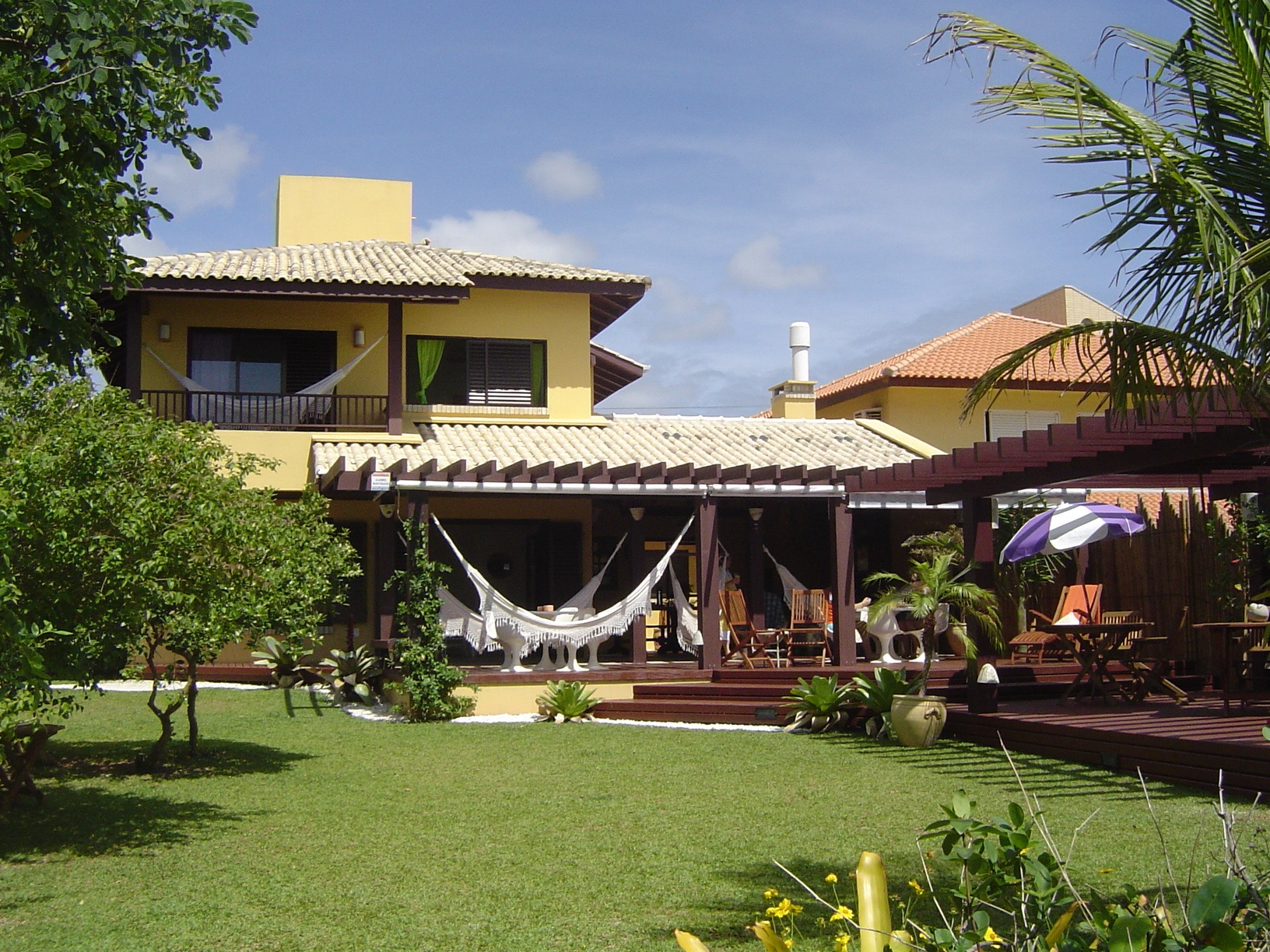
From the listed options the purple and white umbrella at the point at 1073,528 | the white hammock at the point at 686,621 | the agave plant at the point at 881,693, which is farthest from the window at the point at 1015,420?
the agave plant at the point at 881,693

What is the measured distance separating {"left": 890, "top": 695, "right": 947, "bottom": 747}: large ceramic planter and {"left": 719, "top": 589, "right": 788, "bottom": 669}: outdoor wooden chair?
3515 mm

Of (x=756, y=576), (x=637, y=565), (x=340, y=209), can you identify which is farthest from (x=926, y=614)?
(x=340, y=209)

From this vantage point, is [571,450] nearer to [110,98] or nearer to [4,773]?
[4,773]

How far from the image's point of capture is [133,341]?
1578 cm

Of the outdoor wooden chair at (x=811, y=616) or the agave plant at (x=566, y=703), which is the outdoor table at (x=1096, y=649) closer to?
the outdoor wooden chair at (x=811, y=616)

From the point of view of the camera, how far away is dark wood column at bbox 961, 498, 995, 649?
11094 millimetres

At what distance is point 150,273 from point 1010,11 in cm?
1278

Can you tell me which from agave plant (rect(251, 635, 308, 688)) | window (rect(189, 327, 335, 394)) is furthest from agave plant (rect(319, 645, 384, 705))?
window (rect(189, 327, 335, 394))

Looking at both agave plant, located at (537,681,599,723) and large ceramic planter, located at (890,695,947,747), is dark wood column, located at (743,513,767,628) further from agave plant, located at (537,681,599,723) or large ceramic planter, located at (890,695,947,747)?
large ceramic planter, located at (890,695,947,747)

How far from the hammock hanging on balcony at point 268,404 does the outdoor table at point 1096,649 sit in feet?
32.4

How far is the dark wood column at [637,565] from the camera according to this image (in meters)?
14.3

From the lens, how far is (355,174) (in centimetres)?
2023

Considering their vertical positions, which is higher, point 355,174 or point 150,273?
point 355,174

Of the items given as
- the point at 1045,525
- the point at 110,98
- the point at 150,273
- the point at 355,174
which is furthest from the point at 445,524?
the point at 110,98
